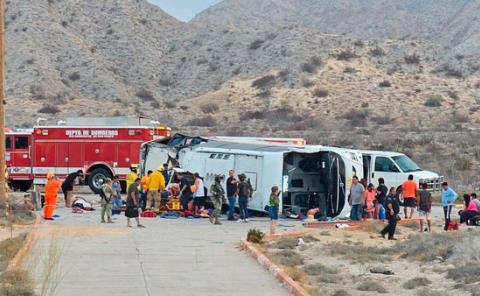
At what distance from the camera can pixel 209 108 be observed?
8262cm

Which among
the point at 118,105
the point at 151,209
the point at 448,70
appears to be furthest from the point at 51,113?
the point at 151,209

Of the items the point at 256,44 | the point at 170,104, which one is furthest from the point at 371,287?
the point at 256,44

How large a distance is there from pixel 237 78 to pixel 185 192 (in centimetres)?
6032

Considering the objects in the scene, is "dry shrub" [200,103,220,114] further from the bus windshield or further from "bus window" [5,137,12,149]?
the bus windshield

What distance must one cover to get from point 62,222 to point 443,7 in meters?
135

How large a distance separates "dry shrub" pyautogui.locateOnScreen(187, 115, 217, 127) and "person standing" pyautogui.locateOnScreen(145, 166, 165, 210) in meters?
43.7

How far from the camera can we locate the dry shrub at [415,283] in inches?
701

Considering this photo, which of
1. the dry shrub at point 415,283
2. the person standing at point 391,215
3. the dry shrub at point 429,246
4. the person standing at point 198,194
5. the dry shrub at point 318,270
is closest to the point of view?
the dry shrub at point 415,283

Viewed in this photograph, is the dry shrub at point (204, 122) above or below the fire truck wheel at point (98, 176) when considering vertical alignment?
above

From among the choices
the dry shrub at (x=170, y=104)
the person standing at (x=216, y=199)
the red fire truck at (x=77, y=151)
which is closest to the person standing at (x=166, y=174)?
the person standing at (x=216, y=199)

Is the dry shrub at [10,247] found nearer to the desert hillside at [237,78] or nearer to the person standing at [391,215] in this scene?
the person standing at [391,215]

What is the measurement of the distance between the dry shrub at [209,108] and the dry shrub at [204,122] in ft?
9.11

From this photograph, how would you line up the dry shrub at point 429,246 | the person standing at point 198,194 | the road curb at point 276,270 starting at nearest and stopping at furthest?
the road curb at point 276,270 → the dry shrub at point 429,246 → the person standing at point 198,194

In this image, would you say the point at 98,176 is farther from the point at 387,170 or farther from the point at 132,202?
the point at 132,202
